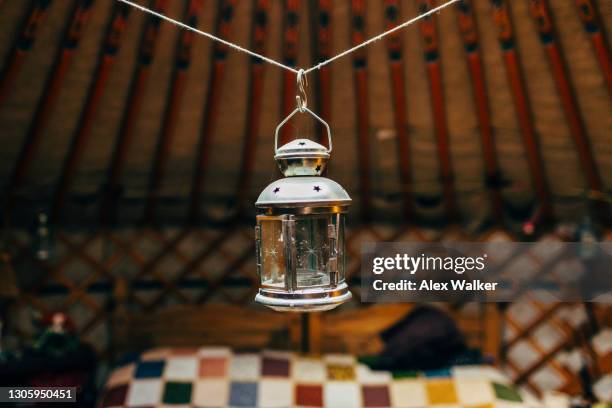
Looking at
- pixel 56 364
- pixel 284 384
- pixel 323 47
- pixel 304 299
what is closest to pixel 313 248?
pixel 304 299

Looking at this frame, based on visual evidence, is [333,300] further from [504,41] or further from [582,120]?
[582,120]

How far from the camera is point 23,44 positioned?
2805mm

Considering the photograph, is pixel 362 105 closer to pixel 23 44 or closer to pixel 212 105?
pixel 212 105

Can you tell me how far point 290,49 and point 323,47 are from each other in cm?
17

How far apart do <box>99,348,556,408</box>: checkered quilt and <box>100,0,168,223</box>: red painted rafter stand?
1108mm

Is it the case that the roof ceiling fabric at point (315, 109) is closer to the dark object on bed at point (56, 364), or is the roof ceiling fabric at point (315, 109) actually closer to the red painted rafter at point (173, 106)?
the red painted rafter at point (173, 106)

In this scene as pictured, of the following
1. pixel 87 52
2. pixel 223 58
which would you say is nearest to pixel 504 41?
pixel 223 58

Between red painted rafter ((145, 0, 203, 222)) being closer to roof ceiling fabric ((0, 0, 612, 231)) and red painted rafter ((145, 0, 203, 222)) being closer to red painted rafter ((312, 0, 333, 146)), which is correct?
roof ceiling fabric ((0, 0, 612, 231))

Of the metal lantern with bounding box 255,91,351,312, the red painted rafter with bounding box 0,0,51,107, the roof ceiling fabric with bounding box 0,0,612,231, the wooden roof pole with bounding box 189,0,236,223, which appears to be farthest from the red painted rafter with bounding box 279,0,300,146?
the metal lantern with bounding box 255,91,351,312

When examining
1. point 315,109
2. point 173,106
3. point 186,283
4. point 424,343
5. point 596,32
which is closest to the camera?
point 596,32

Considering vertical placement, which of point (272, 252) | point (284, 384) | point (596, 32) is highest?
point (596, 32)

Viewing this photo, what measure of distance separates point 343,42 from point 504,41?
0.80 metres

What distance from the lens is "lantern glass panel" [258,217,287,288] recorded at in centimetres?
159

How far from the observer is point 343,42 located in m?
→ 3.14
